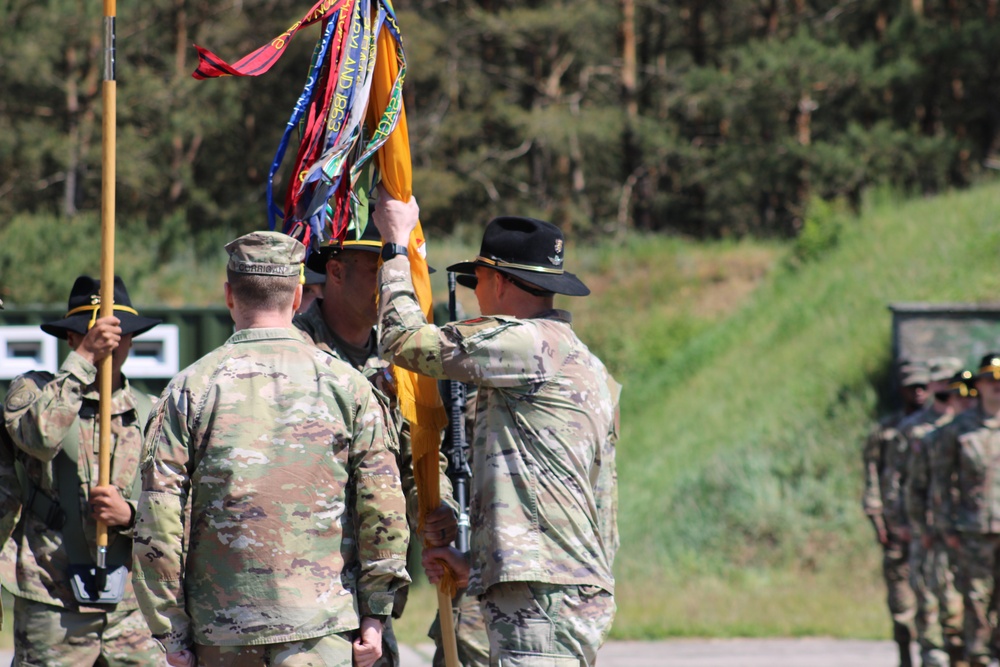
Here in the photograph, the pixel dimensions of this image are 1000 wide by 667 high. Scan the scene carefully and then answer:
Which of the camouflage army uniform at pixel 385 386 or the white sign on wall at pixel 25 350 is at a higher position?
the white sign on wall at pixel 25 350

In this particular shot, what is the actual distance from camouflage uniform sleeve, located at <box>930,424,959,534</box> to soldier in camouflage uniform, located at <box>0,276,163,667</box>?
5932 millimetres

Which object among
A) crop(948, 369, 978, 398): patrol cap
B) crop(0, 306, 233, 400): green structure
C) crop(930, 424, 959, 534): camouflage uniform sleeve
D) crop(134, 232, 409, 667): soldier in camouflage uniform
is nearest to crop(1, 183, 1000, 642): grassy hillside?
crop(930, 424, 959, 534): camouflage uniform sleeve

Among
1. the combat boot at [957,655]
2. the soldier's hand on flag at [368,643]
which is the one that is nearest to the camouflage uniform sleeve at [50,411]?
the soldier's hand on flag at [368,643]

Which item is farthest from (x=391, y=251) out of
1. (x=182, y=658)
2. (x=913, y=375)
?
(x=913, y=375)

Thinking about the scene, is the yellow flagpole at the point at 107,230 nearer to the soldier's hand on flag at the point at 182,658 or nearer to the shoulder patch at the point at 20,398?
the shoulder patch at the point at 20,398

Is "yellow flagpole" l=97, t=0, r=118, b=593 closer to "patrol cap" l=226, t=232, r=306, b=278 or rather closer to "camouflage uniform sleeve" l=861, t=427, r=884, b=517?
"patrol cap" l=226, t=232, r=306, b=278

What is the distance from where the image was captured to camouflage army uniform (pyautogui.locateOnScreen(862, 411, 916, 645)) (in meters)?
9.81

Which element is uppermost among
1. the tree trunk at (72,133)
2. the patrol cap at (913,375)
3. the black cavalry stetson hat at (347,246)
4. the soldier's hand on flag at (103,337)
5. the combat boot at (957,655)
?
the tree trunk at (72,133)

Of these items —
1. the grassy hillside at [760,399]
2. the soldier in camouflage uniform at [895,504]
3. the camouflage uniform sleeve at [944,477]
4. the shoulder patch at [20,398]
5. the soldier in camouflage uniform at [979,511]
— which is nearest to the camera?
the shoulder patch at [20,398]

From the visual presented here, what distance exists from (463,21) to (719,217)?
8.43 m

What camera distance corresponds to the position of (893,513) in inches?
395

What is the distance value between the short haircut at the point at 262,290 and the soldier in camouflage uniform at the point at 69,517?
4.58ft

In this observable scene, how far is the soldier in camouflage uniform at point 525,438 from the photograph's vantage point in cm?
421

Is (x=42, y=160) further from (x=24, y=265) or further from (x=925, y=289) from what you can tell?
(x=925, y=289)
